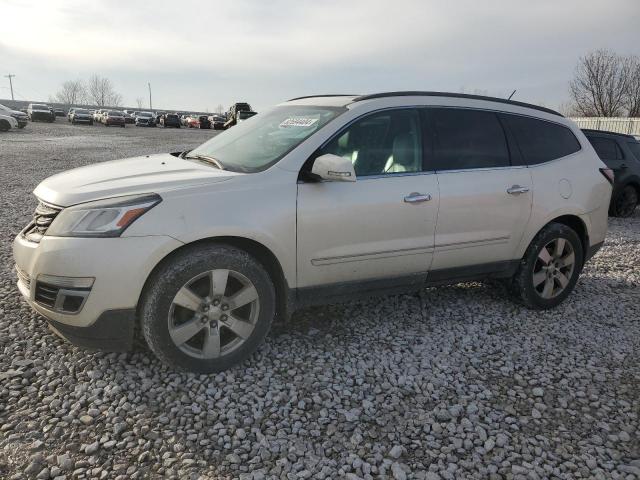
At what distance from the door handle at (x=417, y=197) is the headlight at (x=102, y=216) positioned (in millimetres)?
1656

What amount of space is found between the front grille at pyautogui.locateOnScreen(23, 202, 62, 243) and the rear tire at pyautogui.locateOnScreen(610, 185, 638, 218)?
9.88m

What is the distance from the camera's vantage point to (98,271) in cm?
273

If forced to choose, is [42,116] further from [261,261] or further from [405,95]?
[261,261]

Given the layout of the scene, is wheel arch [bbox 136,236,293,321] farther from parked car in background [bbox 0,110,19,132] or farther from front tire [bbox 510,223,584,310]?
parked car in background [bbox 0,110,19,132]

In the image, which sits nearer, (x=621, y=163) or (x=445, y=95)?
(x=445, y=95)

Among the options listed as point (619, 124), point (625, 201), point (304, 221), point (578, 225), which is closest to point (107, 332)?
point (304, 221)

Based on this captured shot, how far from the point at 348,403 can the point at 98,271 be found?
1583mm

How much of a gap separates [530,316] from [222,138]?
3.01 metres

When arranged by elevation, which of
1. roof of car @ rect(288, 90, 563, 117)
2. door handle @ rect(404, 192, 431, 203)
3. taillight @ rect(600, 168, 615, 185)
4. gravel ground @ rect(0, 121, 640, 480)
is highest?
roof of car @ rect(288, 90, 563, 117)

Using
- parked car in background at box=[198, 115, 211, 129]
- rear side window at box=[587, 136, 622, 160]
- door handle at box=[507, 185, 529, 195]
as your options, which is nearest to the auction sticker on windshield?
door handle at box=[507, 185, 529, 195]

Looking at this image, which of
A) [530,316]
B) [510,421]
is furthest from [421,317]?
[510,421]

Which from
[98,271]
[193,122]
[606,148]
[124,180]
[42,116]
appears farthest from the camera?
[193,122]

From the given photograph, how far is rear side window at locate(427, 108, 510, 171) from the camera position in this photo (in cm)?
380

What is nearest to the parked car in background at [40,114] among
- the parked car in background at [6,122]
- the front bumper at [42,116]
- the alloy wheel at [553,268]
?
the front bumper at [42,116]
